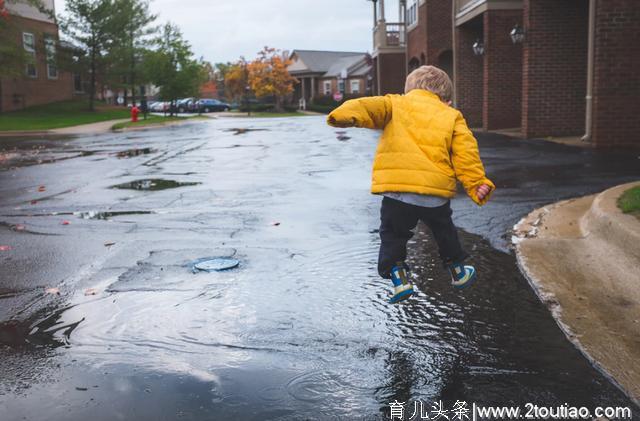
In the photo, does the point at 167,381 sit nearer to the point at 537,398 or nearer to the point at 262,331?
the point at 262,331

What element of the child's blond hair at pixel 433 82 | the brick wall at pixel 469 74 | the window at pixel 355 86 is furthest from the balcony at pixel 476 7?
the window at pixel 355 86

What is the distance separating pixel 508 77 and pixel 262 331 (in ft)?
62.2

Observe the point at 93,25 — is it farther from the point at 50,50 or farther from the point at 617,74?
the point at 617,74

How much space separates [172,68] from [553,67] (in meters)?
36.6

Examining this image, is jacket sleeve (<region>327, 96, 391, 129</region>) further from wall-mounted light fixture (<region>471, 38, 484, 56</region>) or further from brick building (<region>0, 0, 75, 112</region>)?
brick building (<region>0, 0, 75, 112</region>)

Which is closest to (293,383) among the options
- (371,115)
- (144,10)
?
(371,115)

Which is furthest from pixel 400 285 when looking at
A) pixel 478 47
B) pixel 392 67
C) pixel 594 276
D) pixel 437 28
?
pixel 392 67

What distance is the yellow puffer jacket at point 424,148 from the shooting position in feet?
14.0

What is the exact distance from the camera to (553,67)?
17.8m

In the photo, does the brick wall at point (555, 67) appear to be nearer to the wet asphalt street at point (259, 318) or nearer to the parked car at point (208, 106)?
the wet asphalt street at point (259, 318)

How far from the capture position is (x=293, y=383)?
3.54 metres

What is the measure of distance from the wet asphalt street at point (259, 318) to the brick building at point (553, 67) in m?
4.77

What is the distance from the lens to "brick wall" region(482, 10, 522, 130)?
2120 centimetres

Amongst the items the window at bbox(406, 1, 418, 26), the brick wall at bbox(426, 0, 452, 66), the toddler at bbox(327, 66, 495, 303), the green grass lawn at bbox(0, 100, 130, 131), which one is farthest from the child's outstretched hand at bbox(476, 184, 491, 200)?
the green grass lawn at bbox(0, 100, 130, 131)
